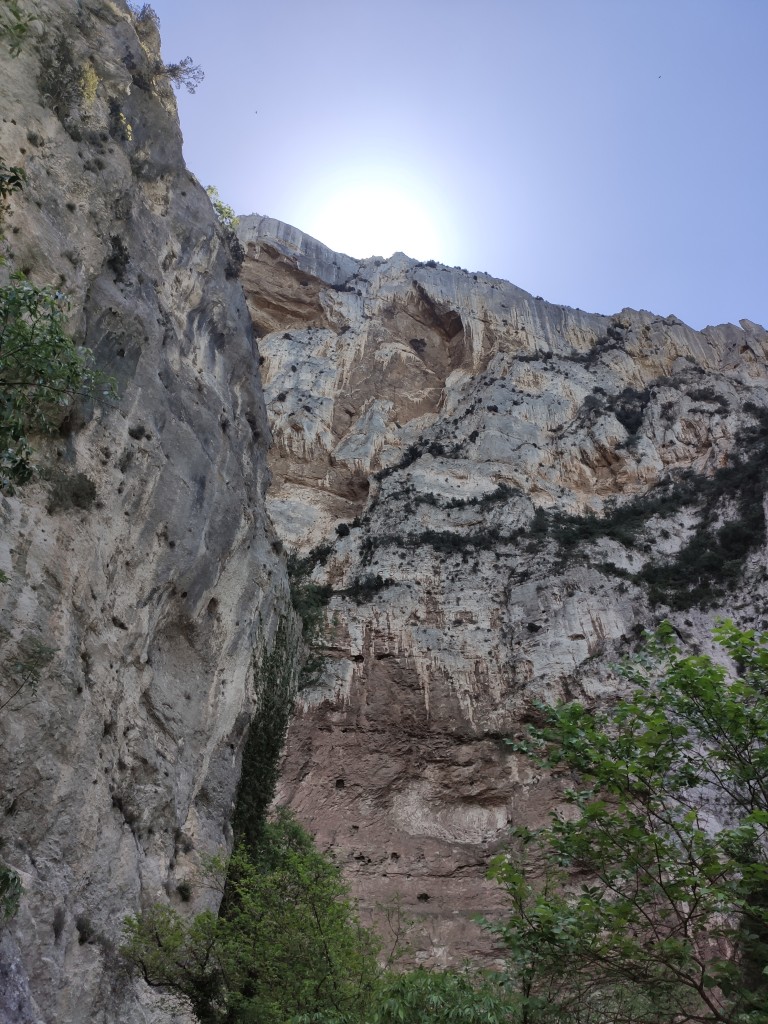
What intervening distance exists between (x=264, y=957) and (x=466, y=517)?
86.7 ft

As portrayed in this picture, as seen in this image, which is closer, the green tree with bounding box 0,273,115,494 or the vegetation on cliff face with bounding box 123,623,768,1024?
the vegetation on cliff face with bounding box 123,623,768,1024

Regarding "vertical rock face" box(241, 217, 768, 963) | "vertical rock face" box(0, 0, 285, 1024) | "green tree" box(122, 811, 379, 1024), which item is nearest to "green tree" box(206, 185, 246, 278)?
"vertical rock face" box(0, 0, 285, 1024)

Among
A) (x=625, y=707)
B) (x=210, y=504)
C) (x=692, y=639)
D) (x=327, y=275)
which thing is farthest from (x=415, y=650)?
(x=327, y=275)

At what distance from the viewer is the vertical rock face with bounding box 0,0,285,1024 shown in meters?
11.0

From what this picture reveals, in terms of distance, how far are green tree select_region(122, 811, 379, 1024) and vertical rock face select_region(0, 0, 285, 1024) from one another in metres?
0.66

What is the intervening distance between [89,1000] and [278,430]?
104ft

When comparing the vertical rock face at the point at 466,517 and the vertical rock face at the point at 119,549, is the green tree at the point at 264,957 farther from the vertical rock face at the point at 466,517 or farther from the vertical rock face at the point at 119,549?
the vertical rock face at the point at 466,517

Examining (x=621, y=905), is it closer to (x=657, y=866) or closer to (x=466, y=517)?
(x=657, y=866)

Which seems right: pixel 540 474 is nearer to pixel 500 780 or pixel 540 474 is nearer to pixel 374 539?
pixel 374 539

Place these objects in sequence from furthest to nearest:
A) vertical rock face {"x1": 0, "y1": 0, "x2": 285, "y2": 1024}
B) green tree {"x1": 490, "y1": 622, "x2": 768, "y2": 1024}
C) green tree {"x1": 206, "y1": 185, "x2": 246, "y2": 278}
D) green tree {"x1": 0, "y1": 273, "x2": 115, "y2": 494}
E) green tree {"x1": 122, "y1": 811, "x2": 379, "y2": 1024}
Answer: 1. green tree {"x1": 206, "y1": 185, "x2": 246, "y2": 278}
2. vertical rock face {"x1": 0, "y1": 0, "x2": 285, "y2": 1024}
3. green tree {"x1": 122, "y1": 811, "x2": 379, "y2": 1024}
4. green tree {"x1": 0, "y1": 273, "x2": 115, "y2": 494}
5. green tree {"x1": 490, "y1": 622, "x2": 768, "y2": 1024}

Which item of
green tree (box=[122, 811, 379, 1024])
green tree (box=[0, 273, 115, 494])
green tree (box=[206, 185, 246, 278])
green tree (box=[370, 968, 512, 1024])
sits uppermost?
green tree (box=[206, 185, 246, 278])

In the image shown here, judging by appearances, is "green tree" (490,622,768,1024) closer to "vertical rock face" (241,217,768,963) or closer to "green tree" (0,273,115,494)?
"green tree" (0,273,115,494)

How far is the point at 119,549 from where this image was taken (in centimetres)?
1495

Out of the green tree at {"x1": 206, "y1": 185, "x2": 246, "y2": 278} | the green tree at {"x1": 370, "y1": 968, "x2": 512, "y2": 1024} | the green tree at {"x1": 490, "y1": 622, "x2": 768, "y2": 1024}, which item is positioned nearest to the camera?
the green tree at {"x1": 490, "y1": 622, "x2": 768, "y2": 1024}
